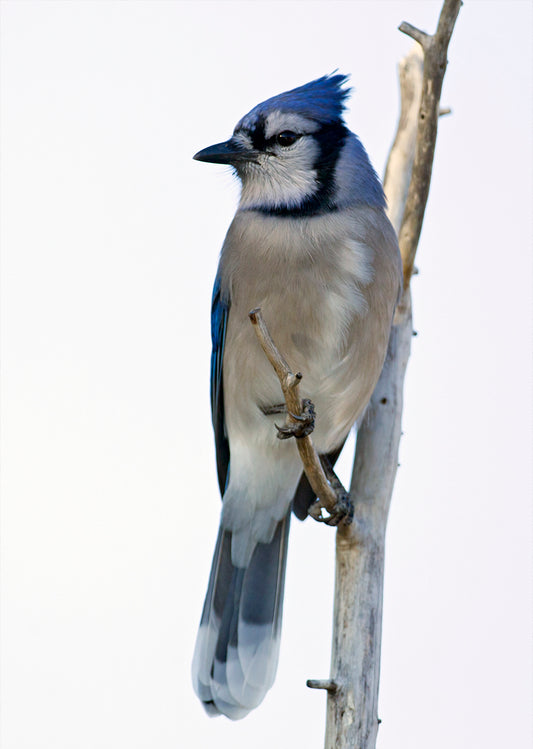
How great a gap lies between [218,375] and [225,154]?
0.80 meters

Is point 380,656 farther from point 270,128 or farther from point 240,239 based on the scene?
point 270,128

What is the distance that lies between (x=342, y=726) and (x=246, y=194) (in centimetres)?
182

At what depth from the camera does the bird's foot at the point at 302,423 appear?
2471 millimetres

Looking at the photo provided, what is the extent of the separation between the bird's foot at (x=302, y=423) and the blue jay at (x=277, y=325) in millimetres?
531

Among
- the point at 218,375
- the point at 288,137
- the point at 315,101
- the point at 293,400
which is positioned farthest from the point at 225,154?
the point at 293,400

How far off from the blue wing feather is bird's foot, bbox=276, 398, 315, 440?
2.69 ft

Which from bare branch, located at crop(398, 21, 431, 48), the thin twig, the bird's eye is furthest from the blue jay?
the thin twig

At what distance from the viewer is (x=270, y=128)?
3.19 m

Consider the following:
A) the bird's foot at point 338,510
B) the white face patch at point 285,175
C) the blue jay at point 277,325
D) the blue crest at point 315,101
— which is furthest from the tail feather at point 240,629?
the blue crest at point 315,101

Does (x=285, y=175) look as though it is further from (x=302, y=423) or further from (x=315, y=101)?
(x=302, y=423)

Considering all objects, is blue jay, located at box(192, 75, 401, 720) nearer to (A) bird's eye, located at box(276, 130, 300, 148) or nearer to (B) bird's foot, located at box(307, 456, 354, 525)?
(A) bird's eye, located at box(276, 130, 300, 148)

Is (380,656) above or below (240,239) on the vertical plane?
below

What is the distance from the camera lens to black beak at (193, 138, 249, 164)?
3.21m

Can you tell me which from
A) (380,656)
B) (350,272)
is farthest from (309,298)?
(380,656)
